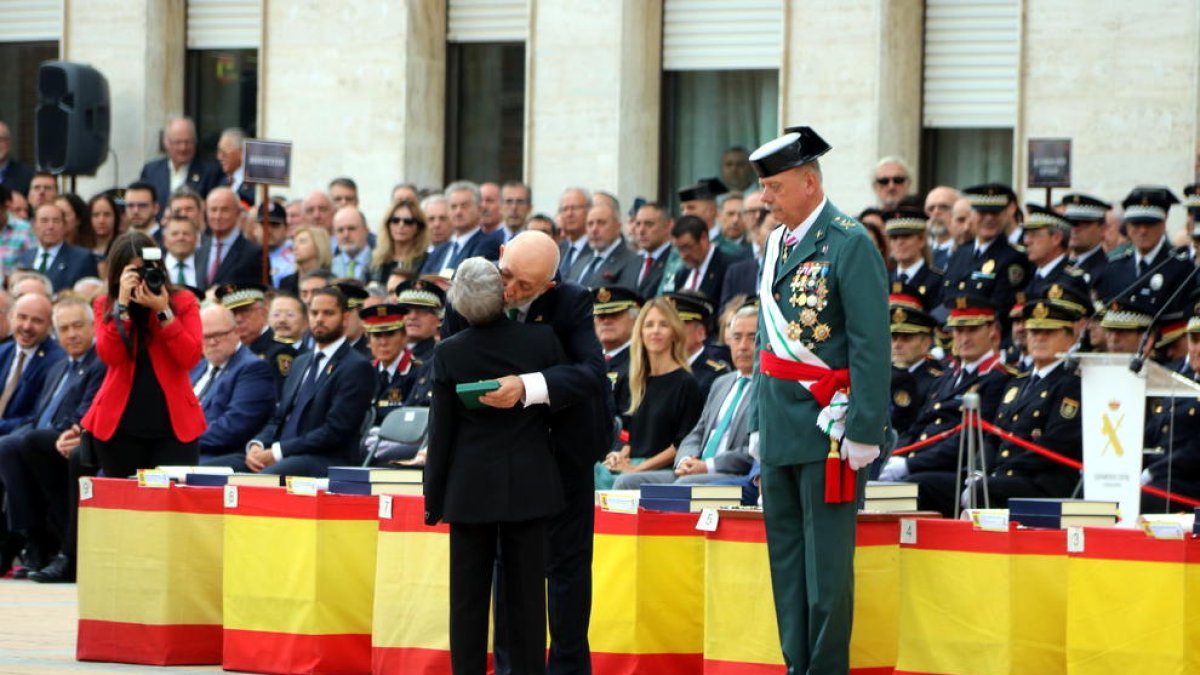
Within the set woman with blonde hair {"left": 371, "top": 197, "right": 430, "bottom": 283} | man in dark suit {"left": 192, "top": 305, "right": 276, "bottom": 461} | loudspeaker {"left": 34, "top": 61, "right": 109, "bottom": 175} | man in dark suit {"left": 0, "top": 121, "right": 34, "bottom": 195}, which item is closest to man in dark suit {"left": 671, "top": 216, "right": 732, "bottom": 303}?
woman with blonde hair {"left": 371, "top": 197, "right": 430, "bottom": 283}

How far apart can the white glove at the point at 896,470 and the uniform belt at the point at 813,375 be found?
4.47 metres

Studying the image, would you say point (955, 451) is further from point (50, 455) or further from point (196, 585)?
point (50, 455)

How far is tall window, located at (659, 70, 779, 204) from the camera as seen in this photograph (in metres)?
20.8

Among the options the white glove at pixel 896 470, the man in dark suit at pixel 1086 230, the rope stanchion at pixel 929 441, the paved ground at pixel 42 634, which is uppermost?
the man in dark suit at pixel 1086 230

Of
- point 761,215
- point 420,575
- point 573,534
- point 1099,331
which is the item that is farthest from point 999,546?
point 761,215

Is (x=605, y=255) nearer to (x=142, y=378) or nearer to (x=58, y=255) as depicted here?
(x=58, y=255)

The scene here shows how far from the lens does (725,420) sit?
40.5 ft

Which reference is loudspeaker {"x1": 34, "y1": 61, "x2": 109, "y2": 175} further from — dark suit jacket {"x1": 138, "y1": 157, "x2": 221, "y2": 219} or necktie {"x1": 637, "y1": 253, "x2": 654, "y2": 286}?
necktie {"x1": 637, "y1": 253, "x2": 654, "y2": 286}

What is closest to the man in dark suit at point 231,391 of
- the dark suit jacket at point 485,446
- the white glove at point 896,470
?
the white glove at point 896,470

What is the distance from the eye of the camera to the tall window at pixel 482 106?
2198 centimetres

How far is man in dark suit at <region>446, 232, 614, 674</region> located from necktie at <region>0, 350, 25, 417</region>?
8.07 m

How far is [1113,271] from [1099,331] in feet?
5.59

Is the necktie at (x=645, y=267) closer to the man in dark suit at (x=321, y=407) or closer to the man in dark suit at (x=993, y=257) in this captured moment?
the man in dark suit at (x=993, y=257)

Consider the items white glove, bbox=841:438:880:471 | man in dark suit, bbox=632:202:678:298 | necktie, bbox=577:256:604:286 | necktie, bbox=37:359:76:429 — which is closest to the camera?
white glove, bbox=841:438:880:471
